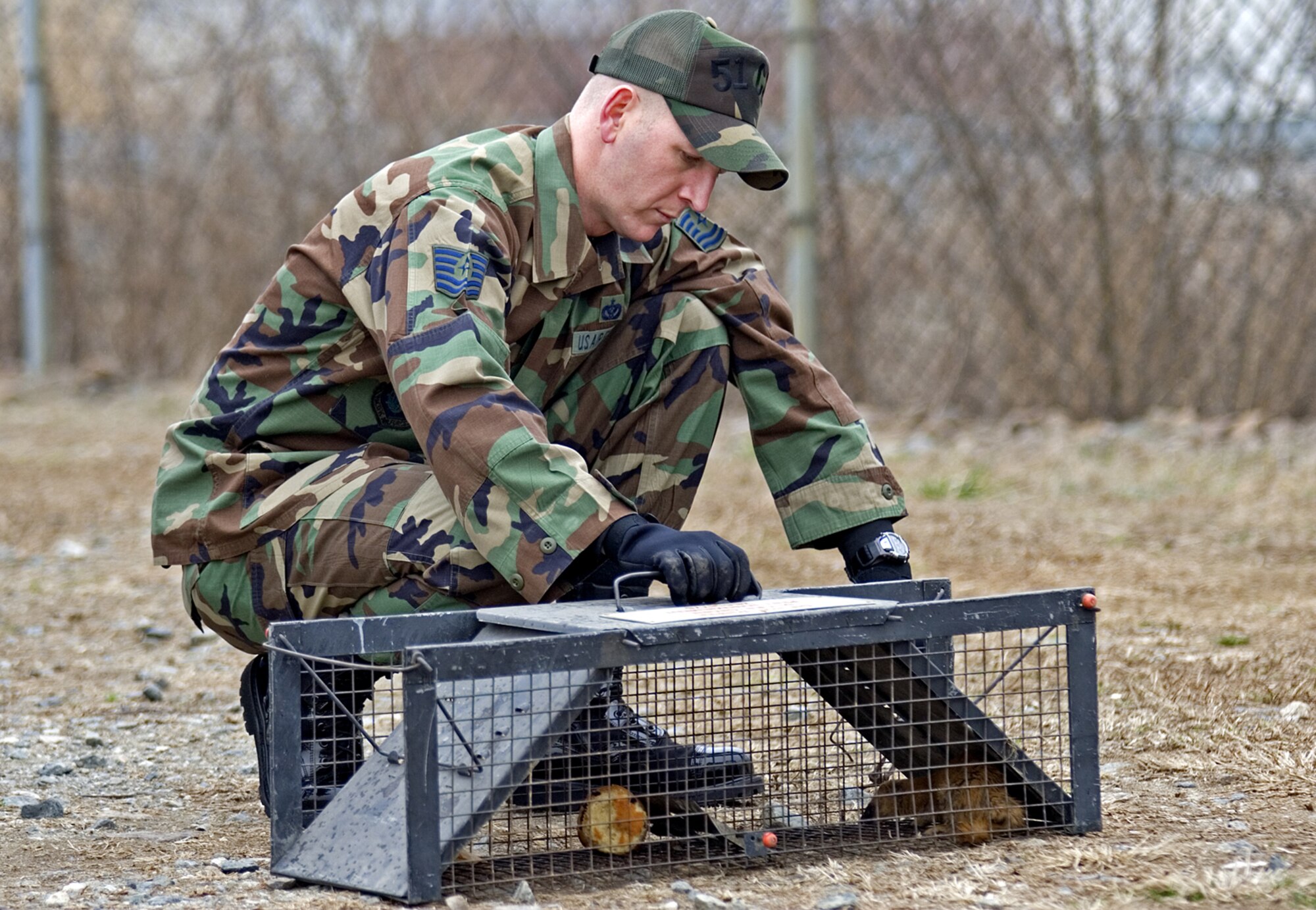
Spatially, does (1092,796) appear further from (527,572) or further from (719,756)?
(527,572)

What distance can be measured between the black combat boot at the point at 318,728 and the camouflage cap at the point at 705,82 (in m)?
0.91

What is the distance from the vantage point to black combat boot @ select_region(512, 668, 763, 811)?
2078 mm

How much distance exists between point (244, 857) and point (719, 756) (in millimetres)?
657

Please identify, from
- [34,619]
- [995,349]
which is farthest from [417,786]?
[995,349]

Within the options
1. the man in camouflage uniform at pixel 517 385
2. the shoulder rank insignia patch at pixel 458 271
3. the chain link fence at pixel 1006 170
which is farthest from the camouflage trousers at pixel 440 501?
the chain link fence at pixel 1006 170

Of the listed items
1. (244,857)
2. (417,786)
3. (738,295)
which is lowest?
(244,857)

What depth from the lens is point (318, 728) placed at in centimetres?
249

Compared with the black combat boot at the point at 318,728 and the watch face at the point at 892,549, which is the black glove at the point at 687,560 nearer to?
the black combat boot at the point at 318,728

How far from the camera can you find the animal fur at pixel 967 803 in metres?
2.16

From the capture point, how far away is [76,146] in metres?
9.07

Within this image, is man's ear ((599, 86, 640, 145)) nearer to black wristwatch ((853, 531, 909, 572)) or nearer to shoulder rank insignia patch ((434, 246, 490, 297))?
shoulder rank insignia patch ((434, 246, 490, 297))

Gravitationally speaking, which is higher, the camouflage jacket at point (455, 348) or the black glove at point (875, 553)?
the camouflage jacket at point (455, 348)

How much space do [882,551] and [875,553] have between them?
13 mm

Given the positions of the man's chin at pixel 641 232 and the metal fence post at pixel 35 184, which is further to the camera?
the metal fence post at pixel 35 184
